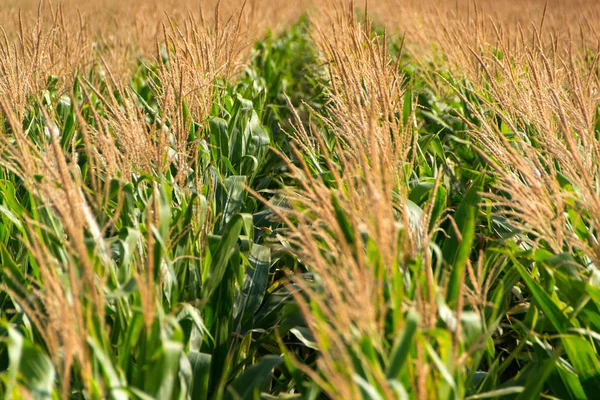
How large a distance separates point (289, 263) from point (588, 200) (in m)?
1.29

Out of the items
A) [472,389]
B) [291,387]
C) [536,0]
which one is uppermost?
[472,389]

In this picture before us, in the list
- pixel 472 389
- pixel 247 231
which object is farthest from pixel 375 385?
pixel 247 231

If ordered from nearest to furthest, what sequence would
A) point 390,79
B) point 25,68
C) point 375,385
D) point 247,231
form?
point 375,385
point 247,231
point 390,79
point 25,68

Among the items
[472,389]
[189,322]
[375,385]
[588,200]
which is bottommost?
[472,389]

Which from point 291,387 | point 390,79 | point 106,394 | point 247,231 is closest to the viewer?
point 106,394

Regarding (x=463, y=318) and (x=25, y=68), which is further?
(x=25, y=68)

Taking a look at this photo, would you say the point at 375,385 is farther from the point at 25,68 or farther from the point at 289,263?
the point at 25,68

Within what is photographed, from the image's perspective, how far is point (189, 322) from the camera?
1.61 metres

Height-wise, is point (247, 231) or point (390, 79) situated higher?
point (390, 79)

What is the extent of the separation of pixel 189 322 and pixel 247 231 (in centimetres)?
56

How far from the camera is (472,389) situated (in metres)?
1.53

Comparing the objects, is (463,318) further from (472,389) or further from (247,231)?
(247,231)

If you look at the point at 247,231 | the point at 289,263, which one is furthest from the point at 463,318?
the point at 289,263

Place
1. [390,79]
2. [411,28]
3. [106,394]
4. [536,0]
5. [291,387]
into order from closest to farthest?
[106,394] < [291,387] < [390,79] < [411,28] < [536,0]
